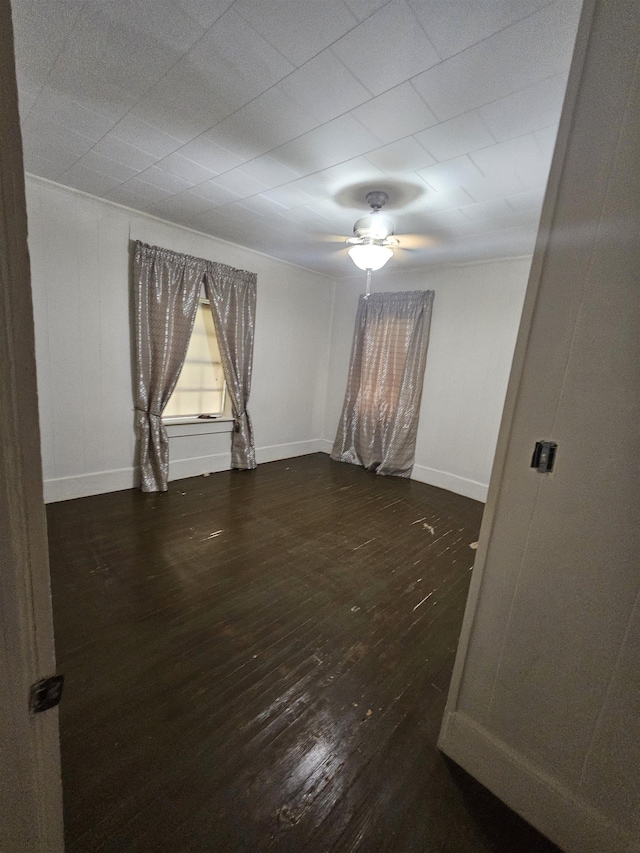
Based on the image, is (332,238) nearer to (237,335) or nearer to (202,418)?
(237,335)

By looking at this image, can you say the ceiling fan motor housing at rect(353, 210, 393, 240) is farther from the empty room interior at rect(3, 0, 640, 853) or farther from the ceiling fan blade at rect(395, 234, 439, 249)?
the ceiling fan blade at rect(395, 234, 439, 249)

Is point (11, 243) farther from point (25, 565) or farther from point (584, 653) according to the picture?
point (584, 653)

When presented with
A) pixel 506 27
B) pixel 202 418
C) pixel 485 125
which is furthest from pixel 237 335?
pixel 506 27

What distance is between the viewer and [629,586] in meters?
0.90

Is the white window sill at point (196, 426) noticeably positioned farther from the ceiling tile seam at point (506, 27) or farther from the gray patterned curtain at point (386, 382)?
the ceiling tile seam at point (506, 27)

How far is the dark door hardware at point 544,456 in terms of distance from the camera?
1.00 m

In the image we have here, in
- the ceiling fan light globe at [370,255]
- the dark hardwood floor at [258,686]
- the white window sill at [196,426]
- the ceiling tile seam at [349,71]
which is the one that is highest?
the ceiling tile seam at [349,71]

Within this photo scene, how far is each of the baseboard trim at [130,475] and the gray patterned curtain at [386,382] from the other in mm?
986

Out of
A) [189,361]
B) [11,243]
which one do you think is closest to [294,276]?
[189,361]

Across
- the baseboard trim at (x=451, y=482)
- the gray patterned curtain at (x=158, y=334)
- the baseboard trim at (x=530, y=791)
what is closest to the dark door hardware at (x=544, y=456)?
the baseboard trim at (x=530, y=791)

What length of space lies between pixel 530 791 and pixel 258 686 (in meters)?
1.03

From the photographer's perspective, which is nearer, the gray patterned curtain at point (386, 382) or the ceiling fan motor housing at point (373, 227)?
the ceiling fan motor housing at point (373, 227)

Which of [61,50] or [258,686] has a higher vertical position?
[61,50]

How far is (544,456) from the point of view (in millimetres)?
1004
